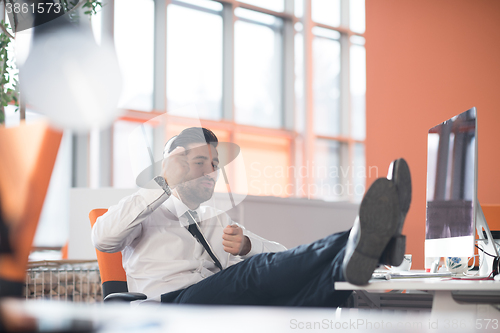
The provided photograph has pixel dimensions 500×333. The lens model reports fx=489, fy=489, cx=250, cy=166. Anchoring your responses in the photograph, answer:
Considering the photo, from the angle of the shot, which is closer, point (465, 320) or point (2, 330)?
point (2, 330)

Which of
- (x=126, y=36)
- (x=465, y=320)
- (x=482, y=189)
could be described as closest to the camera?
(x=465, y=320)

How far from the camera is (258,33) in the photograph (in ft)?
22.2

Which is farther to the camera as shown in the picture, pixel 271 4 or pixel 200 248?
pixel 271 4

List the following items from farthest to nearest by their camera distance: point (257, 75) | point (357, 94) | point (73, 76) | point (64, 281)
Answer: point (357, 94)
point (257, 75)
point (73, 76)
point (64, 281)

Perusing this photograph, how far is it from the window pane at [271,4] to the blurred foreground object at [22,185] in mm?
6258

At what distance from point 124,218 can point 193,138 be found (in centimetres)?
36

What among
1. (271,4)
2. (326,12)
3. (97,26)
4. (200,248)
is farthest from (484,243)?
(326,12)

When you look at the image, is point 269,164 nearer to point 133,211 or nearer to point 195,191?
point 195,191

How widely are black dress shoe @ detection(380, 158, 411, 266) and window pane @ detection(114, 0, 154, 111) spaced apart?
4838mm

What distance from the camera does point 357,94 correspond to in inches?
288

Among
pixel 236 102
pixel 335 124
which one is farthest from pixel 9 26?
pixel 335 124

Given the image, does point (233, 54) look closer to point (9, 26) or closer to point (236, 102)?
point (236, 102)

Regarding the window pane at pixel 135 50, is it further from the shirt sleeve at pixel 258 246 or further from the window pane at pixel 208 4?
the shirt sleeve at pixel 258 246

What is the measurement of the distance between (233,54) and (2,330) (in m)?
6.24
